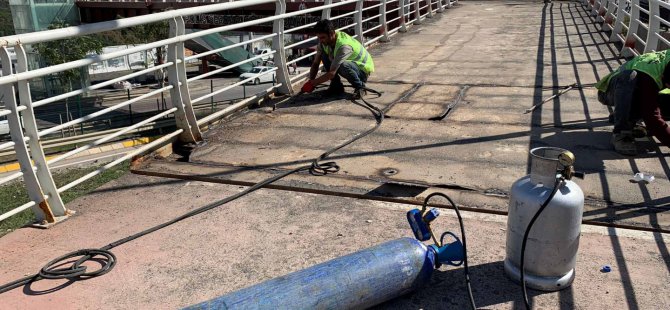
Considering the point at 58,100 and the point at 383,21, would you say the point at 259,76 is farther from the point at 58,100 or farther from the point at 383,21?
the point at 383,21

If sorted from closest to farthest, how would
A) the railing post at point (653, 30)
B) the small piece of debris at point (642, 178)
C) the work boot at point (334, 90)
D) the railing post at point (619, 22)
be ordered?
the small piece of debris at point (642, 178) < the work boot at point (334, 90) < the railing post at point (653, 30) < the railing post at point (619, 22)

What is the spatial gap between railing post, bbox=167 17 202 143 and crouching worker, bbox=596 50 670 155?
12.7 feet

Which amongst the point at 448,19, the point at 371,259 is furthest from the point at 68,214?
the point at 448,19

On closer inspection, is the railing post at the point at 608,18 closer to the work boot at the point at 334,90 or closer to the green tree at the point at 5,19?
the work boot at the point at 334,90

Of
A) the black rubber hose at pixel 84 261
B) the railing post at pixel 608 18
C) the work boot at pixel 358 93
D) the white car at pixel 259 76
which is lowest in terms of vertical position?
the white car at pixel 259 76

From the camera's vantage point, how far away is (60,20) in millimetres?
32312

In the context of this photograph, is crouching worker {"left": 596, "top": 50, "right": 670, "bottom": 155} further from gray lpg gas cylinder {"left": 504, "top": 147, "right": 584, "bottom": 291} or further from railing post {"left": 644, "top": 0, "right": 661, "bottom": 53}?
railing post {"left": 644, "top": 0, "right": 661, "bottom": 53}

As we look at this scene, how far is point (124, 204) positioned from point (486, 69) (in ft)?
20.0

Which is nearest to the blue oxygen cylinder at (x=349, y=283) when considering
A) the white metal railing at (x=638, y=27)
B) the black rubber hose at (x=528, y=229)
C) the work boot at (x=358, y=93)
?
the black rubber hose at (x=528, y=229)

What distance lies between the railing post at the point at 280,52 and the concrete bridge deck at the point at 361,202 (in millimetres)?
413

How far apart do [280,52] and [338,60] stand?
2.64 feet

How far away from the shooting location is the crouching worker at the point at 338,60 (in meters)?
6.48

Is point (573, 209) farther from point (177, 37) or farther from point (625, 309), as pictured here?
point (177, 37)

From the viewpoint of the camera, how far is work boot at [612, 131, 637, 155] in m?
4.45
